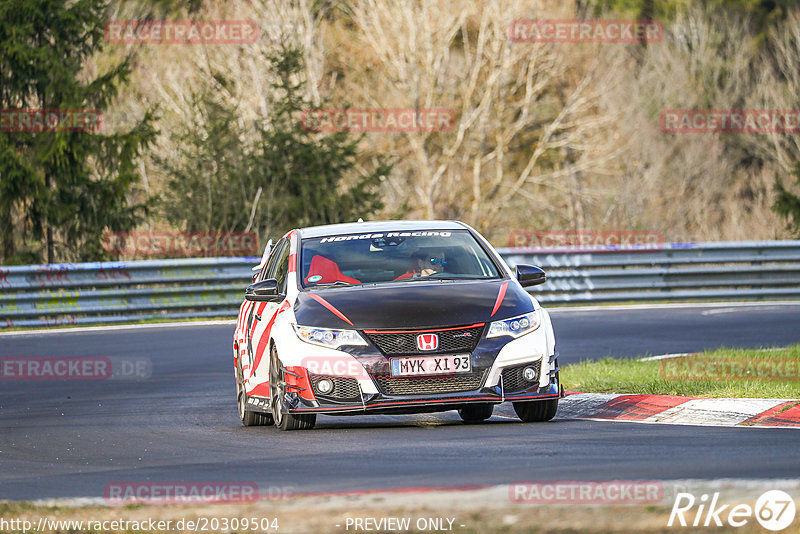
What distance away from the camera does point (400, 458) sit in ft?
27.0

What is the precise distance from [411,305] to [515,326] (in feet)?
2.50

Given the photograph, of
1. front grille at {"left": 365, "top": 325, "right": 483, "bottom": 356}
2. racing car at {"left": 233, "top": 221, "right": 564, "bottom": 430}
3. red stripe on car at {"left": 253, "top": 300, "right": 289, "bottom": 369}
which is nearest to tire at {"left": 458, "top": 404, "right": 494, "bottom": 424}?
racing car at {"left": 233, "top": 221, "right": 564, "bottom": 430}

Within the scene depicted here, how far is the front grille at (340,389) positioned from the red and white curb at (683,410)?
210 cm

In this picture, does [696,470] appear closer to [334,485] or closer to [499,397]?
[334,485]

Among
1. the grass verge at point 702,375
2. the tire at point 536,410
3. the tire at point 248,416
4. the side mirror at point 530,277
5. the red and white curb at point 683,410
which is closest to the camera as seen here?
the red and white curb at point 683,410

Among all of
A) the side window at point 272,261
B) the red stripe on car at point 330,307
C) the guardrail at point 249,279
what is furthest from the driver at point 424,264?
the guardrail at point 249,279

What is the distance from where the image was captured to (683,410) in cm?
1055

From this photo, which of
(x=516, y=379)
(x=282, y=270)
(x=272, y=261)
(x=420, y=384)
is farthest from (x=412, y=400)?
→ (x=272, y=261)

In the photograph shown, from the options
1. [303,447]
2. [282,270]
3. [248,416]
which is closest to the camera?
[303,447]

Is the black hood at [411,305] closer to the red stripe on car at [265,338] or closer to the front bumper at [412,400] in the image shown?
the red stripe on car at [265,338]

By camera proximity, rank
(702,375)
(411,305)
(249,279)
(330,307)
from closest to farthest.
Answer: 1. (411,305)
2. (330,307)
3. (702,375)
4. (249,279)

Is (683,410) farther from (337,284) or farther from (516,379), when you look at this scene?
(337,284)

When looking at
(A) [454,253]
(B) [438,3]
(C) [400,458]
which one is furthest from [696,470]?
(B) [438,3]

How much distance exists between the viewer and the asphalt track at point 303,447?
24.1 ft
